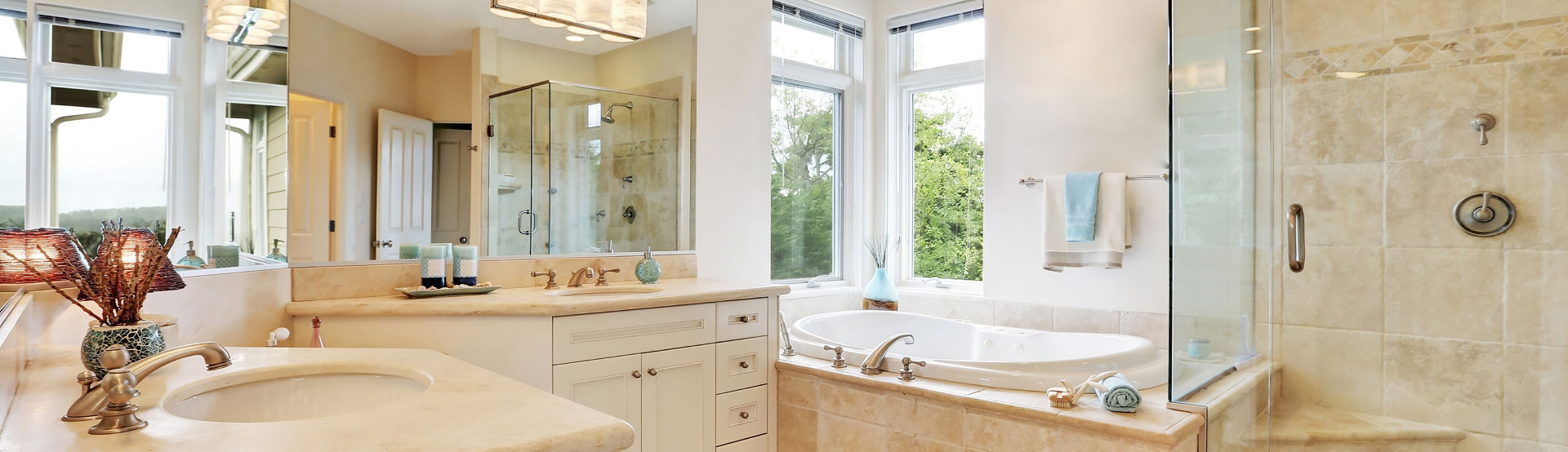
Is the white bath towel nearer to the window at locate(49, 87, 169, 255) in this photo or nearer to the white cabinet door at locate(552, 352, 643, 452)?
the white cabinet door at locate(552, 352, 643, 452)

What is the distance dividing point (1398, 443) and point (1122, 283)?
1.00 meters

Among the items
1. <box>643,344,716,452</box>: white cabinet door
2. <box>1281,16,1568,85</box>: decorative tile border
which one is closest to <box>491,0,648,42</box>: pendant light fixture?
<box>643,344,716,452</box>: white cabinet door

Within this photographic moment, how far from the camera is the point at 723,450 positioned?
2596mm

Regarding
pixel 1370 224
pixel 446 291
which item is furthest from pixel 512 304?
pixel 1370 224

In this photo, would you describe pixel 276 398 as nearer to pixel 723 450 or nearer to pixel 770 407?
pixel 723 450

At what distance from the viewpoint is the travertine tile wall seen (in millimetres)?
2293

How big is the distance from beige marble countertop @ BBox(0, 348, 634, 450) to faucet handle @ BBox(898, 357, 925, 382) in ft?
5.09

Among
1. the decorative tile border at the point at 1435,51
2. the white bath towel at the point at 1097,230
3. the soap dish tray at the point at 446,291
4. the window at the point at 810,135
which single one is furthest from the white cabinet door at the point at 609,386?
the decorative tile border at the point at 1435,51

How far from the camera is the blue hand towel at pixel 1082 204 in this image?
3047 mm

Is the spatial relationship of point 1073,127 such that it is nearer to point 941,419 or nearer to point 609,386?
point 941,419

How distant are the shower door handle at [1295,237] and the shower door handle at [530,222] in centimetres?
261

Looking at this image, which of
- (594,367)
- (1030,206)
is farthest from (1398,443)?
(594,367)

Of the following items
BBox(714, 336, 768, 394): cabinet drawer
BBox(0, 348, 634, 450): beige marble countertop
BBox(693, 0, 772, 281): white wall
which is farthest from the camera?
BBox(693, 0, 772, 281): white wall

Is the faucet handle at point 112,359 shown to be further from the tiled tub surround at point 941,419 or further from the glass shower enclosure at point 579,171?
the tiled tub surround at point 941,419
